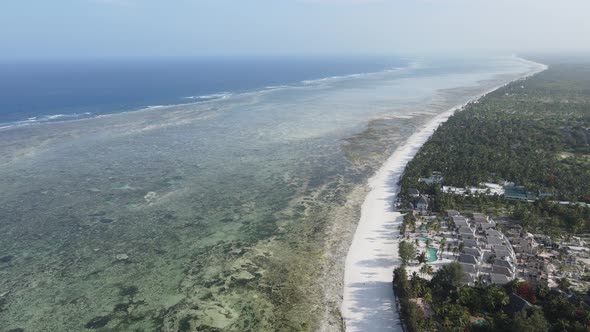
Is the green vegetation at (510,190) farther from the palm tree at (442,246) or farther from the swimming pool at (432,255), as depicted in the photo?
the swimming pool at (432,255)

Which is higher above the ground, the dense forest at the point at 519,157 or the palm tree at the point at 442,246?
the dense forest at the point at 519,157

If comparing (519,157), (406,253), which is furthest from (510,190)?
(406,253)

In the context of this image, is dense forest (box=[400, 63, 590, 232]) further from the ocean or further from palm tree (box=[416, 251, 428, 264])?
palm tree (box=[416, 251, 428, 264])

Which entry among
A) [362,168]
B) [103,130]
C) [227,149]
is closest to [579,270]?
[362,168]

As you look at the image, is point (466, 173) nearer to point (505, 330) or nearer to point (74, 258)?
point (505, 330)

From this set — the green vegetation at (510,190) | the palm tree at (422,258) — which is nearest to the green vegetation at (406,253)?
the palm tree at (422,258)

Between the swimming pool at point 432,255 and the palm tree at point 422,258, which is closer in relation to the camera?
the palm tree at point 422,258
